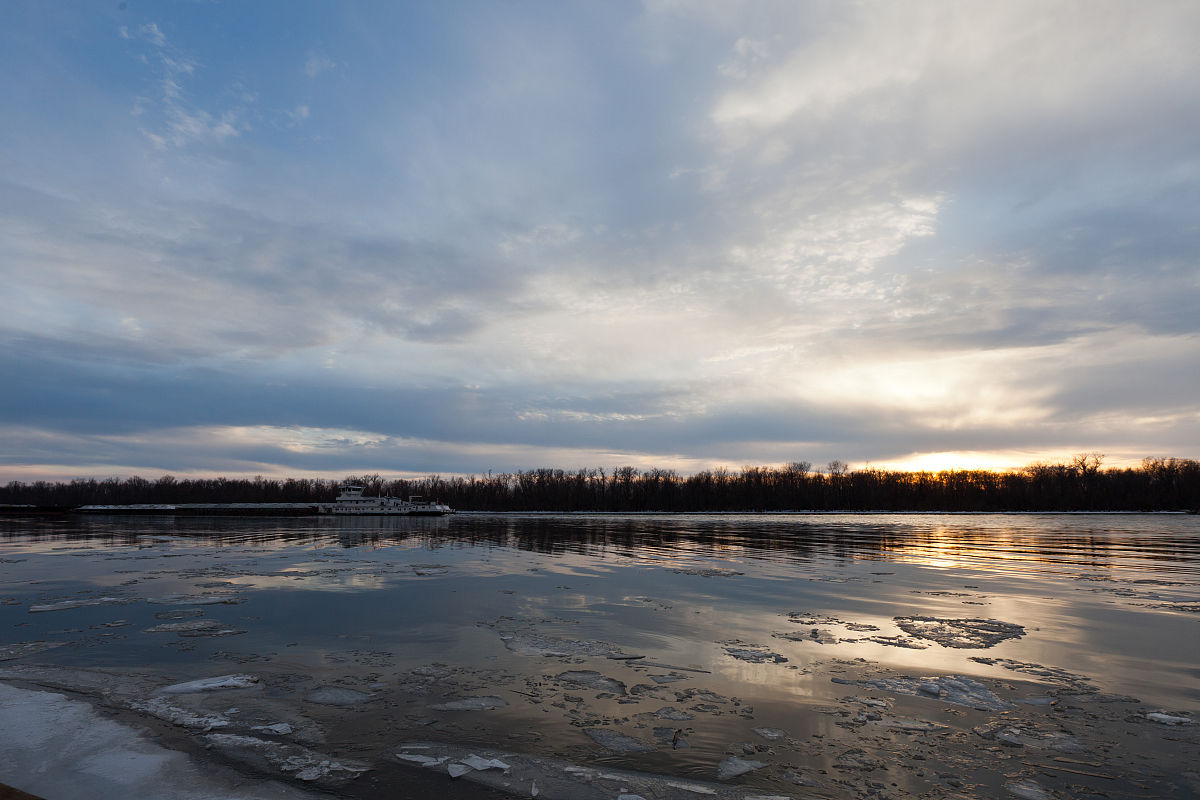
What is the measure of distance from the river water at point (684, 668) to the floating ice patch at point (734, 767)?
112 mm

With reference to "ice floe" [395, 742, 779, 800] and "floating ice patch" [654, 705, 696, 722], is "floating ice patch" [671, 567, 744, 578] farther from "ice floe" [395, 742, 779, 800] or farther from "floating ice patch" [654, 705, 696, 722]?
"ice floe" [395, 742, 779, 800]

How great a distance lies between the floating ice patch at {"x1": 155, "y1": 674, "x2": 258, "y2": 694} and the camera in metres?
8.42

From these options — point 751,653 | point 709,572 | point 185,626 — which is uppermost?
point 751,653

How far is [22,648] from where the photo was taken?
35.6 ft

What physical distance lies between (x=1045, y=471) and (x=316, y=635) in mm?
178893

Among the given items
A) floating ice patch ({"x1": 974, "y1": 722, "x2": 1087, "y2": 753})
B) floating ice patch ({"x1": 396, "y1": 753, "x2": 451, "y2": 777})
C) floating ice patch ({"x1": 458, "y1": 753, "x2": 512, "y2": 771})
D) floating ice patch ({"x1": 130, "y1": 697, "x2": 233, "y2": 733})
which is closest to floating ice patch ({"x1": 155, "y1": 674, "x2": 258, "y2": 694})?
floating ice patch ({"x1": 130, "y1": 697, "x2": 233, "y2": 733})

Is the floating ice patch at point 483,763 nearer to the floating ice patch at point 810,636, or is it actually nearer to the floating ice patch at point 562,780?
the floating ice patch at point 562,780

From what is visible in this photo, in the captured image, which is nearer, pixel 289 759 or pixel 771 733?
pixel 289 759

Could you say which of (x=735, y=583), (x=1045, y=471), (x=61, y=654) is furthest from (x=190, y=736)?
(x=1045, y=471)

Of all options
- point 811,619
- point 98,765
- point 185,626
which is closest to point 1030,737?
point 811,619

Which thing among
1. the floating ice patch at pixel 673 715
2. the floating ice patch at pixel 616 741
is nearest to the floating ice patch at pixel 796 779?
the floating ice patch at pixel 616 741

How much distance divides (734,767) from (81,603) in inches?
685

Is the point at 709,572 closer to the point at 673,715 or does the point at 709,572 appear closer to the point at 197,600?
the point at 673,715

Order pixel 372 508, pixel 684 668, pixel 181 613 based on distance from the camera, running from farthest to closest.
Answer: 1. pixel 372 508
2. pixel 181 613
3. pixel 684 668
